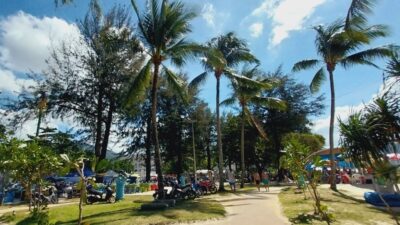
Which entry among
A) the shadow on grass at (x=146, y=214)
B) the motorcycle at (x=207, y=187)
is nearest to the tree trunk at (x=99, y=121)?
the motorcycle at (x=207, y=187)

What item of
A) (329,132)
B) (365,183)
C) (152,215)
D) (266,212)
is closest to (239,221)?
(266,212)

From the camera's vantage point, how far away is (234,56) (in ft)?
95.5

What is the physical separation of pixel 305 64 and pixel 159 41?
13.7m

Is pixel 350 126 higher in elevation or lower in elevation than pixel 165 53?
lower

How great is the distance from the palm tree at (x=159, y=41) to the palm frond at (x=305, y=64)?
38.9ft

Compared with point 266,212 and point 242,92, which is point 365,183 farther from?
point 266,212

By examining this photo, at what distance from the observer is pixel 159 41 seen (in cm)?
1761

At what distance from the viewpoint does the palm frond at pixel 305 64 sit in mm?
27391

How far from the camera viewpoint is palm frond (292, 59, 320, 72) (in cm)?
2739

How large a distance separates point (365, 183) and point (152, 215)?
24.7 m

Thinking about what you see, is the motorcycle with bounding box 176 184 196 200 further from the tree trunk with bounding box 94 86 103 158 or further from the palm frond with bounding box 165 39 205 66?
the tree trunk with bounding box 94 86 103 158

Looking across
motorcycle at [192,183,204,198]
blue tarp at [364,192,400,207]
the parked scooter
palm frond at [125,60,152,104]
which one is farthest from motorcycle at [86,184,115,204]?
blue tarp at [364,192,400,207]

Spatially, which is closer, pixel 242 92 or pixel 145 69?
pixel 145 69

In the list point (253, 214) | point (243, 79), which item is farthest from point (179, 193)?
point (243, 79)
